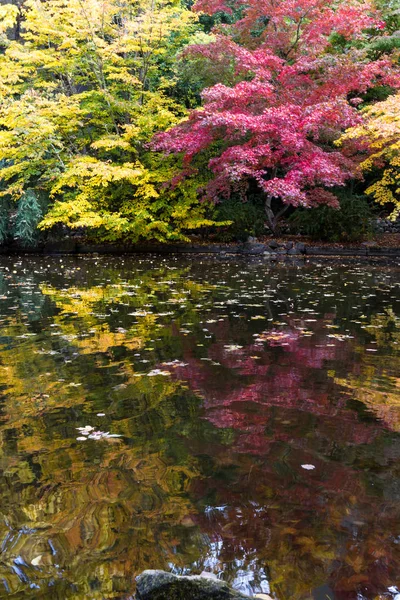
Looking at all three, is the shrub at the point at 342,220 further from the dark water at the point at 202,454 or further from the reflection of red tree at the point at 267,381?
the reflection of red tree at the point at 267,381

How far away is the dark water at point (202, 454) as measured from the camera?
7.56 feet

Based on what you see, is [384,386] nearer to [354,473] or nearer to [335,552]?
[354,473]

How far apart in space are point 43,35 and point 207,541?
1910 centimetres

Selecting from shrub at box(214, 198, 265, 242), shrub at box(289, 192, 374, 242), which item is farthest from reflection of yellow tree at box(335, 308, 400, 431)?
shrub at box(214, 198, 265, 242)

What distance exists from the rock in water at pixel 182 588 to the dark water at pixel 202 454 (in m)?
0.33

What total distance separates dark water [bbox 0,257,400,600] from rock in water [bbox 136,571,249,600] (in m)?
0.33

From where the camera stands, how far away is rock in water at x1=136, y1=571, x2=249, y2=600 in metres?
1.77

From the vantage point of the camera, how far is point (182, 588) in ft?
5.92

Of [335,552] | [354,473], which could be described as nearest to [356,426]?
[354,473]

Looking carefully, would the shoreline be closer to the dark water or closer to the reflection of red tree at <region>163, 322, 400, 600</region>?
the dark water

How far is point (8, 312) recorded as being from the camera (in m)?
8.15

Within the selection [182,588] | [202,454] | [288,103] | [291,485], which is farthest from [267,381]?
[288,103]

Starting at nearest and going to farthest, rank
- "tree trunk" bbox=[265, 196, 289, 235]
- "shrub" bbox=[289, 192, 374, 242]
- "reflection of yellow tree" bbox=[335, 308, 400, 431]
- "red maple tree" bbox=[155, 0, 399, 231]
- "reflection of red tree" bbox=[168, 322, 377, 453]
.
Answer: "reflection of red tree" bbox=[168, 322, 377, 453] → "reflection of yellow tree" bbox=[335, 308, 400, 431] → "red maple tree" bbox=[155, 0, 399, 231] → "shrub" bbox=[289, 192, 374, 242] → "tree trunk" bbox=[265, 196, 289, 235]

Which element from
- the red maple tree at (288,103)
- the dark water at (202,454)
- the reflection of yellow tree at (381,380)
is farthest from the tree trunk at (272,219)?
the reflection of yellow tree at (381,380)
